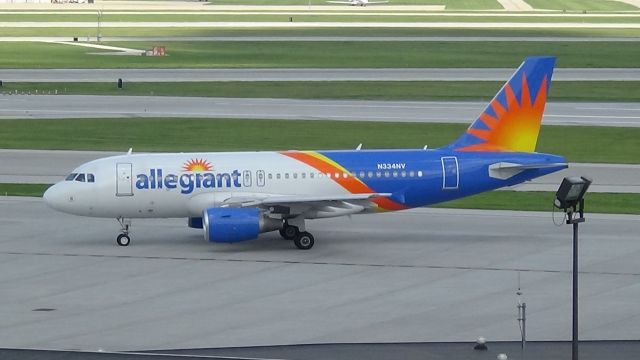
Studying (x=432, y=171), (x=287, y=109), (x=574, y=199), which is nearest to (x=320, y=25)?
(x=287, y=109)

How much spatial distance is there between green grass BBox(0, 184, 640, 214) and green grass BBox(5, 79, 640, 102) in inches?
1391

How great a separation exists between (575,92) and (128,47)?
52.8 m

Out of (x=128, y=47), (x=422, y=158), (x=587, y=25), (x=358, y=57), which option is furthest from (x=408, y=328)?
(x=587, y=25)

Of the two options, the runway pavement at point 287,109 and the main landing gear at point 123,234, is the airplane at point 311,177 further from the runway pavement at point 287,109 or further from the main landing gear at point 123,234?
the runway pavement at point 287,109

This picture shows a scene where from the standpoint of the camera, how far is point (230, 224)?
43000 millimetres

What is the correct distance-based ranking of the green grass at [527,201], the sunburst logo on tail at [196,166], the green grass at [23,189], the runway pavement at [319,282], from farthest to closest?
1. the green grass at [23,189]
2. the green grass at [527,201]
3. the sunburst logo on tail at [196,166]
4. the runway pavement at [319,282]

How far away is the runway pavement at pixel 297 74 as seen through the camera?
102688mm

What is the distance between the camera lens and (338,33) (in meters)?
149

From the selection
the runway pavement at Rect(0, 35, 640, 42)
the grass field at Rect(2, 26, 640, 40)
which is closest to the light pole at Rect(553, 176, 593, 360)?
the runway pavement at Rect(0, 35, 640, 42)

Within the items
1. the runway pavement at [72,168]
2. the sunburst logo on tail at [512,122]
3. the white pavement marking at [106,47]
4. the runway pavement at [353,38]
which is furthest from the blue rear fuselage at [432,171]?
the runway pavement at [353,38]

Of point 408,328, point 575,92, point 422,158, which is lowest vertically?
point 408,328

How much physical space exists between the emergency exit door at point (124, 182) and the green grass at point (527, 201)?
38.6ft

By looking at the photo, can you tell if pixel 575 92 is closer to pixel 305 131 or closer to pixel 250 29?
pixel 305 131

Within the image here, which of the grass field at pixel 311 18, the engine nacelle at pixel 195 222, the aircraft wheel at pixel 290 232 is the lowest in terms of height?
the aircraft wheel at pixel 290 232
